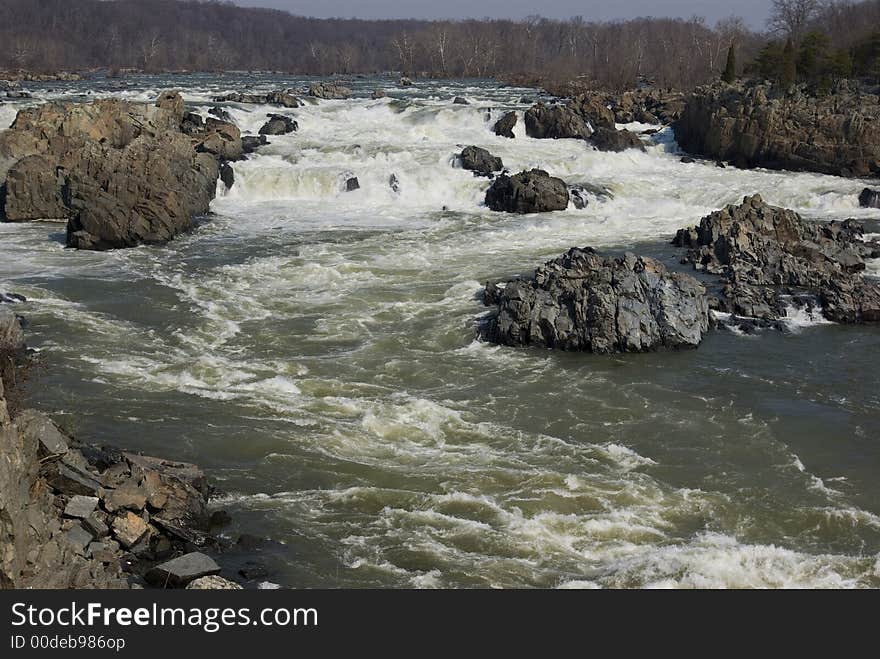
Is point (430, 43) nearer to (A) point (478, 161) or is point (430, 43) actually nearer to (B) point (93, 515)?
(A) point (478, 161)

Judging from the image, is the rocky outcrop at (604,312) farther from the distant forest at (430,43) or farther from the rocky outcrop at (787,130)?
the distant forest at (430,43)

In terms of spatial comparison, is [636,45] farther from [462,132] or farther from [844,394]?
[844,394]

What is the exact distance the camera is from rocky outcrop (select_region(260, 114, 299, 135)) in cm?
4447

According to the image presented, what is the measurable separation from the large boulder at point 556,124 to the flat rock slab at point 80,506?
127 feet

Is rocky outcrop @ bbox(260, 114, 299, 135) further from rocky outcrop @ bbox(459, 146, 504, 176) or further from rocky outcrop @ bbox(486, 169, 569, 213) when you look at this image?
rocky outcrop @ bbox(486, 169, 569, 213)

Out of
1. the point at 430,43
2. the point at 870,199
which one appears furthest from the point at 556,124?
the point at 430,43

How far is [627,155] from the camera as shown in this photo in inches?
1710

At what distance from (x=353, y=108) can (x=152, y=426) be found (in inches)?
1573

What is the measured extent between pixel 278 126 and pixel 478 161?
11294 mm

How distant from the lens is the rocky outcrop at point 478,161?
126ft

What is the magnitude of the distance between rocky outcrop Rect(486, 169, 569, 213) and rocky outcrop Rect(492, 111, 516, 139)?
14.1 meters

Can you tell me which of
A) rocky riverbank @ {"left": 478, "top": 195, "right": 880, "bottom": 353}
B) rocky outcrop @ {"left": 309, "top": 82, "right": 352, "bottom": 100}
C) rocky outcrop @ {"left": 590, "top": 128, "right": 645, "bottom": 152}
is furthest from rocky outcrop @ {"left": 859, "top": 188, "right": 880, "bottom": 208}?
rocky outcrop @ {"left": 309, "top": 82, "right": 352, "bottom": 100}

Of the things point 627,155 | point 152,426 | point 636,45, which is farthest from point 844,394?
point 636,45

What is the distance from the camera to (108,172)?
1133 inches
